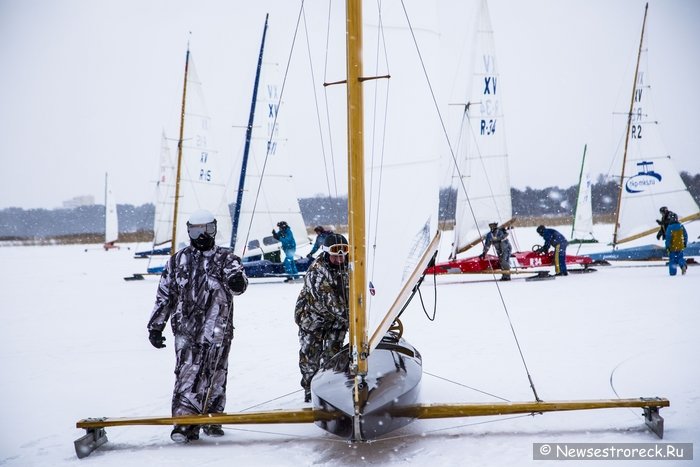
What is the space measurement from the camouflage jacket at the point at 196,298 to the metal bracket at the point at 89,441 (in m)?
0.75

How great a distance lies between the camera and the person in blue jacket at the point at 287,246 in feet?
46.2

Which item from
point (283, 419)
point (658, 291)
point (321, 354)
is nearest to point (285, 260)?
point (658, 291)

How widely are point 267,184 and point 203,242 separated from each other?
11.8 m

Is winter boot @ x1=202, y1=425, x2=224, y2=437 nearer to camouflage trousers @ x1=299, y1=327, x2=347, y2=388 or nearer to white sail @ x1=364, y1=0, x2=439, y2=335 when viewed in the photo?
camouflage trousers @ x1=299, y1=327, x2=347, y2=388

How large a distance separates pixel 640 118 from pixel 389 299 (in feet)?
52.9

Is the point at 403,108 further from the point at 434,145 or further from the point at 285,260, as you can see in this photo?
the point at 285,260

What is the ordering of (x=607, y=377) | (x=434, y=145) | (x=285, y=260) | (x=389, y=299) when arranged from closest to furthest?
(x=389, y=299)
(x=434, y=145)
(x=607, y=377)
(x=285, y=260)

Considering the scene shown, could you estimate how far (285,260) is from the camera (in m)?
14.2

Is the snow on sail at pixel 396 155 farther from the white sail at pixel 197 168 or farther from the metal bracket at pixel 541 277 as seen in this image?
the white sail at pixel 197 168

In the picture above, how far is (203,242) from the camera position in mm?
3766

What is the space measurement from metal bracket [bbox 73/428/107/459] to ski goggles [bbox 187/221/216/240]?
141 cm

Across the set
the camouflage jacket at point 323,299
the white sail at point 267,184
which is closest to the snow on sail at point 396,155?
the camouflage jacket at point 323,299

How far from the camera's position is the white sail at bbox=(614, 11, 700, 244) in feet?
53.3

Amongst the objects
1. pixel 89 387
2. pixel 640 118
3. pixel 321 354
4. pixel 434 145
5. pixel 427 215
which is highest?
pixel 640 118
